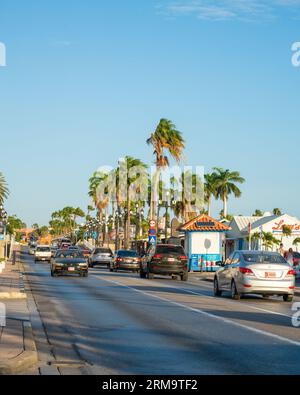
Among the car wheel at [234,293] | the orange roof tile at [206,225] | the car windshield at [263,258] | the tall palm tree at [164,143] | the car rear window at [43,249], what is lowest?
the car wheel at [234,293]

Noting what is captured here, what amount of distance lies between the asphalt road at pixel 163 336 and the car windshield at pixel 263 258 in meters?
1.33

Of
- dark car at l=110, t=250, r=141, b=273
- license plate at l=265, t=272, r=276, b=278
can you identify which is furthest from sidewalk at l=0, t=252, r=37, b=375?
dark car at l=110, t=250, r=141, b=273

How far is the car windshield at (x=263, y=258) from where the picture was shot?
1005 inches

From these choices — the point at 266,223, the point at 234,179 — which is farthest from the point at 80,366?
the point at 234,179

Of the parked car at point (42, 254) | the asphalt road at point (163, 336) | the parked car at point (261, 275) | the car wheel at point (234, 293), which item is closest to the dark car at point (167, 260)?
the car wheel at point (234, 293)

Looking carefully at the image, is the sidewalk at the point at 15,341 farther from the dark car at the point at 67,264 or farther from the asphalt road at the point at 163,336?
the dark car at the point at 67,264

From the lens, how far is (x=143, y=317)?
750 inches

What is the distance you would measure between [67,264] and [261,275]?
1858 centimetres

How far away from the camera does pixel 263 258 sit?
84.3 feet

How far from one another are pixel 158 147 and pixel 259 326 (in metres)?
58.5

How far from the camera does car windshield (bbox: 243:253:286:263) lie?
25.5 m
